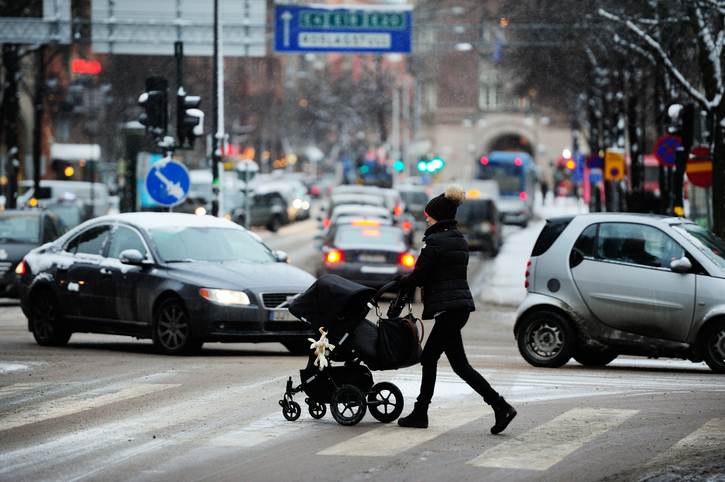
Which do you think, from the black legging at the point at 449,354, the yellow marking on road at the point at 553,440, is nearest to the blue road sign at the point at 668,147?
the yellow marking on road at the point at 553,440

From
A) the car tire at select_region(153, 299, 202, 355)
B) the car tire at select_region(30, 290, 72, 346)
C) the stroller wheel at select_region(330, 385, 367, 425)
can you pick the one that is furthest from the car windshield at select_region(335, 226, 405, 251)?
the stroller wheel at select_region(330, 385, 367, 425)

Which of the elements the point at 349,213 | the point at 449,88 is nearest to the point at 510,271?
the point at 349,213

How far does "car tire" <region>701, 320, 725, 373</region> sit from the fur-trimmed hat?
4.66m

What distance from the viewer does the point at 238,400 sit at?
9.66m

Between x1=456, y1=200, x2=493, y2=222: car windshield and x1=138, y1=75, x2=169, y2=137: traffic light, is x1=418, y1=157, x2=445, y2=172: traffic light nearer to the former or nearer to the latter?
x1=456, y1=200, x2=493, y2=222: car windshield

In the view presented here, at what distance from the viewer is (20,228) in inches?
912

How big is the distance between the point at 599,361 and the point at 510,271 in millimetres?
16267

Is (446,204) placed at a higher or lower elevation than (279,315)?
higher

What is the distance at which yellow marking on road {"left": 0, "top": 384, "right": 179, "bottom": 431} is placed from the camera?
881 cm

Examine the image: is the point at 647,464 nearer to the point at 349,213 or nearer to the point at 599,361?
the point at 599,361

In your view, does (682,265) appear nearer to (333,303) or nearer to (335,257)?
(333,303)

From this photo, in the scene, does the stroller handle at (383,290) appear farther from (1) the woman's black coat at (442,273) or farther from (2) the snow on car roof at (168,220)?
(2) the snow on car roof at (168,220)

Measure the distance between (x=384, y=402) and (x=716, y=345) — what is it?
4.68 m

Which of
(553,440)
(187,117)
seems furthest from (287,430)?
(187,117)
